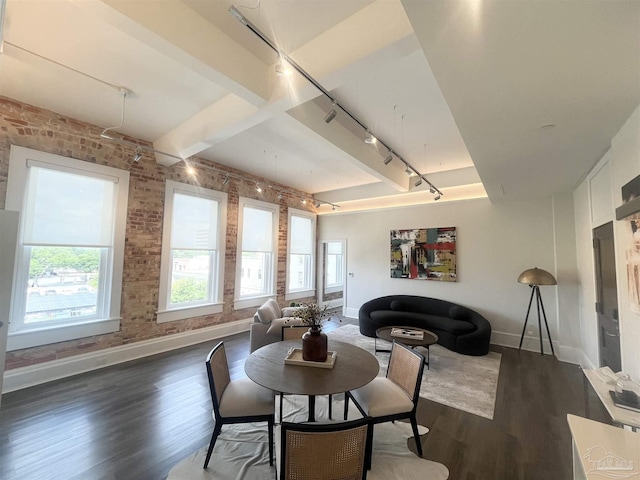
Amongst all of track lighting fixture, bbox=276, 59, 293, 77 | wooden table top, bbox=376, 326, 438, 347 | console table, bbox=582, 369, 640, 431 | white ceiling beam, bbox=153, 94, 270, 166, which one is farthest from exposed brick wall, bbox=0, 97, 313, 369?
console table, bbox=582, 369, 640, 431

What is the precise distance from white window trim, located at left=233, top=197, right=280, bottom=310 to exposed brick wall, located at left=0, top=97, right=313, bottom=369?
97 millimetres

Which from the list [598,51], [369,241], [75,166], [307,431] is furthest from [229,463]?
[369,241]

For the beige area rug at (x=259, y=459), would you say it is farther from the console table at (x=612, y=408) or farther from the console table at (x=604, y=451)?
the console table at (x=612, y=408)

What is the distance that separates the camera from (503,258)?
5.26 m

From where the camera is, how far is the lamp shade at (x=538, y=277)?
437 centimetres

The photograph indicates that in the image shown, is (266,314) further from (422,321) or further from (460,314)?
(460,314)

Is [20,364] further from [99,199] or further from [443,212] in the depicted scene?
[443,212]

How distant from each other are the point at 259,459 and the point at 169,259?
3.61m

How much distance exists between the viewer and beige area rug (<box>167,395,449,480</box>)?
1.98 m

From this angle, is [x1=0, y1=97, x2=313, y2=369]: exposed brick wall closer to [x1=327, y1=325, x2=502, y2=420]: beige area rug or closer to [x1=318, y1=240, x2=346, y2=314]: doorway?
[x1=318, y1=240, x2=346, y2=314]: doorway

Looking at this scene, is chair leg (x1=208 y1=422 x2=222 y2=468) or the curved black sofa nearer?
chair leg (x1=208 y1=422 x2=222 y2=468)

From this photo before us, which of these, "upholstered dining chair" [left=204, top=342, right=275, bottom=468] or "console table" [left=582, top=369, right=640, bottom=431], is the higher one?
"console table" [left=582, top=369, right=640, bottom=431]

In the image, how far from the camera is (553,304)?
4789 mm

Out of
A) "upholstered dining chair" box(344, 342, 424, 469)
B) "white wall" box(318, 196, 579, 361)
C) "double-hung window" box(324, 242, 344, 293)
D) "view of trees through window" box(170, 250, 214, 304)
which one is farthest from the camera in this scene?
"double-hung window" box(324, 242, 344, 293)
